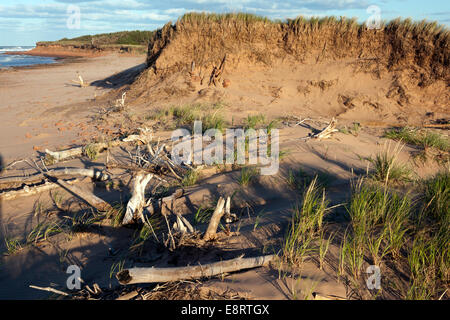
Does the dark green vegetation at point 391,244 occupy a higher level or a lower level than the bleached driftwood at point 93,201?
higher

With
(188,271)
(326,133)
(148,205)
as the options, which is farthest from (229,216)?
(326,133)

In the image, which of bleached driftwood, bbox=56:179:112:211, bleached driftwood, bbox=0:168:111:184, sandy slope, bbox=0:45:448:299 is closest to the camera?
sandy slope, bbox=0:45:448:299

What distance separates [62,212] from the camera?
3.55 metres

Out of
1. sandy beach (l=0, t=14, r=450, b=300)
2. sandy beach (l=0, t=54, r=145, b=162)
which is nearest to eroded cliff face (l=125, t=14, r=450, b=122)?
sandy beach (l=0, t=14, r=450, b=300)

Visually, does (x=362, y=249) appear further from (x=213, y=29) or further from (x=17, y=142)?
(x=213, y=29)

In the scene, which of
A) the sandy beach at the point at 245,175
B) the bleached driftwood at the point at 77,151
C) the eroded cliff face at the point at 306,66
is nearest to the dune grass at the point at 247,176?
the sandy beach at the point at 245,175

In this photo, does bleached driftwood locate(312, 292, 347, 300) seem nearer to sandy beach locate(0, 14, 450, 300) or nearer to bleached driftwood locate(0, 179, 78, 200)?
sandy beach locate(0, 14, 450, 300)

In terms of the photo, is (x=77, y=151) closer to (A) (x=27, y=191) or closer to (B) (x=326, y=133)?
(A) (x=27, y=191)

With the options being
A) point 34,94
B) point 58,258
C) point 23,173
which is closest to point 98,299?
point 58,258

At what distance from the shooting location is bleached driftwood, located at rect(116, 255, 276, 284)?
1973mm

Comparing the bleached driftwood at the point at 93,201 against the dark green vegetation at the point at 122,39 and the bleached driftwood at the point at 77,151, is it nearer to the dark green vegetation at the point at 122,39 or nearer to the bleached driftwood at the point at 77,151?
the bleached driftwood at the point at 77,151

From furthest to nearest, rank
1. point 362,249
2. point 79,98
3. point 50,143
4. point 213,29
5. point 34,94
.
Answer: point 34,94 → point 79,98 → point 213,29 → point 50,143 → point 362,249

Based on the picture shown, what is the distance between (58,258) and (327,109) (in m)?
7.26

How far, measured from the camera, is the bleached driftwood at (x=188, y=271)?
197 centimetres
